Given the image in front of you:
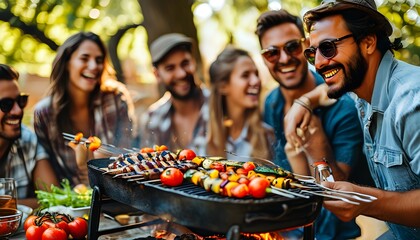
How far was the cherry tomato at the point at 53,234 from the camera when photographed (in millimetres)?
4461

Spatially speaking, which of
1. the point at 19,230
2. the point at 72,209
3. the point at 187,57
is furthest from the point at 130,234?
the point at 187,57

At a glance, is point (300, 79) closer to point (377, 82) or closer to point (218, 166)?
point (377, 82)

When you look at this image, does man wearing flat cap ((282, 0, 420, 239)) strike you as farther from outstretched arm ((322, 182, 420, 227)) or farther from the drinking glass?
the drinking glass

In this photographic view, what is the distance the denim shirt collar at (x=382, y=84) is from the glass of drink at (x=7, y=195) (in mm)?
3932

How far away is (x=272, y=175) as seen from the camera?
3.54 metres

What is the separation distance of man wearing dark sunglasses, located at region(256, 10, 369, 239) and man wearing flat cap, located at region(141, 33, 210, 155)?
44.2 inches

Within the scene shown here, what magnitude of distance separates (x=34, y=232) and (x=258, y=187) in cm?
265

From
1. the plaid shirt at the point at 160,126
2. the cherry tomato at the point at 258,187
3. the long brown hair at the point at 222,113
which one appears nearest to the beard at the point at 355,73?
the cherry tomato at the point at 258,187

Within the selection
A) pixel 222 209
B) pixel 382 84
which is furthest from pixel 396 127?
pixel 222 209

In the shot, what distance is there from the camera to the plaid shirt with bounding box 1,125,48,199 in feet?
20.3

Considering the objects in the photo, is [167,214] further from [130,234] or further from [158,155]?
[130,234]

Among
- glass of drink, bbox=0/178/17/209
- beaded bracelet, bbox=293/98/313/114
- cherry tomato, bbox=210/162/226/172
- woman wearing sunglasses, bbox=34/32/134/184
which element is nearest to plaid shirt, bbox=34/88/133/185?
woman wearing sunglasses, bbox=34/32/134/184

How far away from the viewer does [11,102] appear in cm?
613

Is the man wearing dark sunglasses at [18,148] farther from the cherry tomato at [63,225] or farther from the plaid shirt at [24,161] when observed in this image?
the cherry tomato at [63,225]
